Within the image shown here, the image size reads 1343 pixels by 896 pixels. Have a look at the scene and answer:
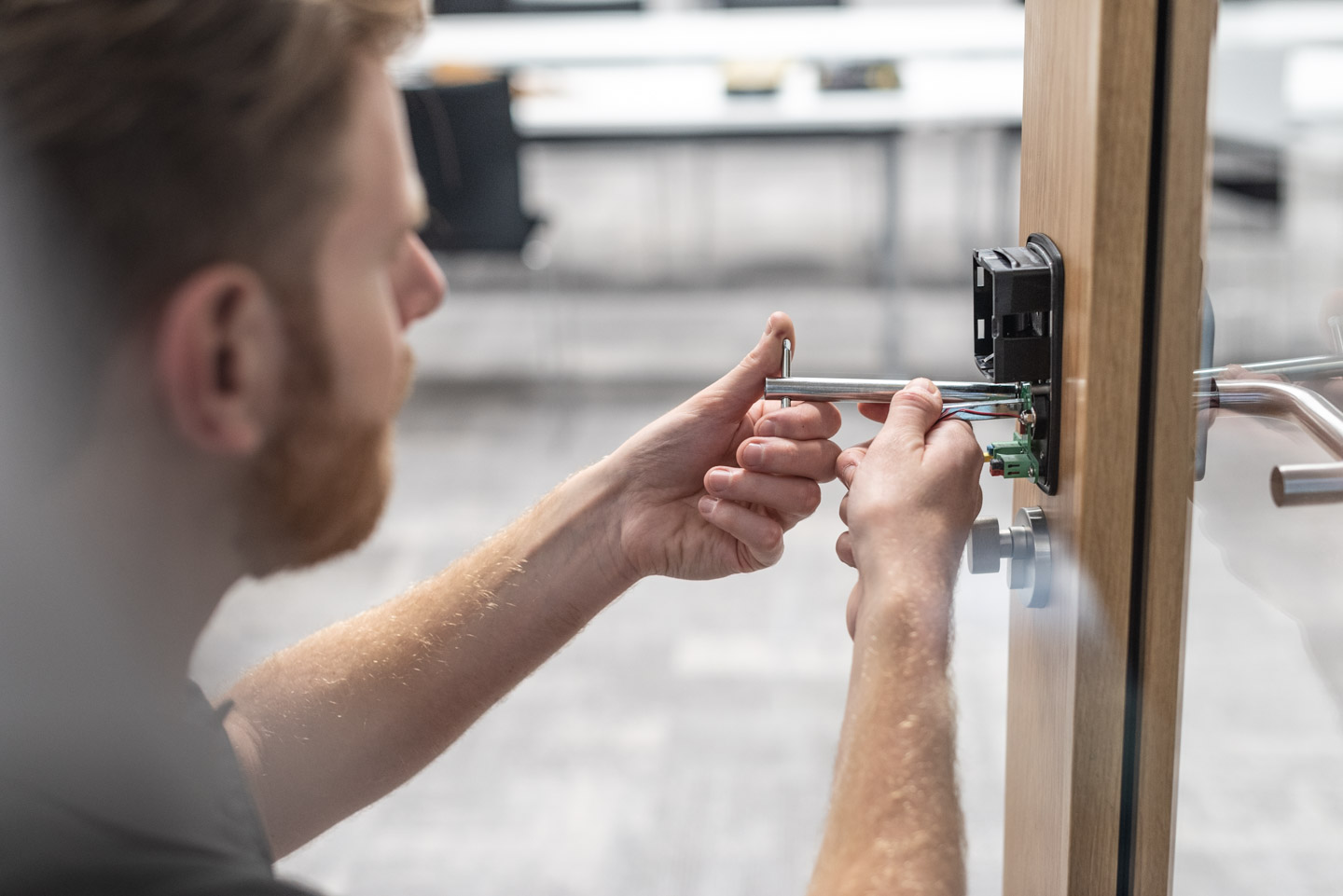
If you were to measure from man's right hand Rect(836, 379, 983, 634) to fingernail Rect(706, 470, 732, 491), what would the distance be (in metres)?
0.12

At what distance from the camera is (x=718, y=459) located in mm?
833

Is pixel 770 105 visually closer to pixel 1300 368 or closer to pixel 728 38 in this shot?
pixel 728 38

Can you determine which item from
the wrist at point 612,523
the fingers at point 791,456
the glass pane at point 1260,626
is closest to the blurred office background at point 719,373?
the glass pane at point 1260,626

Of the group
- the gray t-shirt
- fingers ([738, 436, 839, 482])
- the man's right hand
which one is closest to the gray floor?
the man's right hand

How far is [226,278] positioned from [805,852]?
1.35m

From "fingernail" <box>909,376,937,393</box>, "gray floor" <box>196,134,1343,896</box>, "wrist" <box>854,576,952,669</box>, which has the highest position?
"fingernail" <box>909,376,937,393</box>

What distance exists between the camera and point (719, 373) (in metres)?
3.38

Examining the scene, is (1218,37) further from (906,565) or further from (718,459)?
(718,459)

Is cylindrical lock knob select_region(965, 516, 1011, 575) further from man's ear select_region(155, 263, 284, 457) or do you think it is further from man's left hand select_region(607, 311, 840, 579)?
man's ear select_region(155, 263, 284, 457)

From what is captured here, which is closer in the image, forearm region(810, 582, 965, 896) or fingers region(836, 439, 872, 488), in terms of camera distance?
forearm region(810, 582, 965, 896)

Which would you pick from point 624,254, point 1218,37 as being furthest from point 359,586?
point 624,254

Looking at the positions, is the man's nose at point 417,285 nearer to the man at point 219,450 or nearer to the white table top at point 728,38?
the man at point 219,450

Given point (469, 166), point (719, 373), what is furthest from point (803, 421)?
point (719, 373)

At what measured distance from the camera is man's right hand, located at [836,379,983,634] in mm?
612
